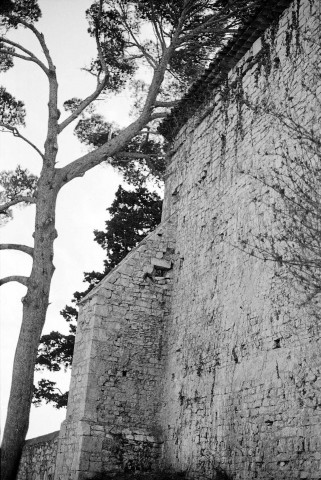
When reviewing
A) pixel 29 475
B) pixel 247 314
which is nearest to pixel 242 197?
pixel 247 314

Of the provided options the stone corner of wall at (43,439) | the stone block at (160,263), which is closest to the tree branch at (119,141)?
the stone block at (160,263)

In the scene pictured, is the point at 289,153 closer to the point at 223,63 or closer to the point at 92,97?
the point at 223,63

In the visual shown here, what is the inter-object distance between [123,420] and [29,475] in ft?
6.73

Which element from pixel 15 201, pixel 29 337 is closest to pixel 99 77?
pixel 15 201

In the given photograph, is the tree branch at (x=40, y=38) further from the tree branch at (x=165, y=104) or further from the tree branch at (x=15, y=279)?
the tree branch at (x=15, y=279)

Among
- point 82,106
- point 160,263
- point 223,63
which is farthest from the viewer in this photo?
point 82,106

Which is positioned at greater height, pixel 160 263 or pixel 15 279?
pixel 160 263

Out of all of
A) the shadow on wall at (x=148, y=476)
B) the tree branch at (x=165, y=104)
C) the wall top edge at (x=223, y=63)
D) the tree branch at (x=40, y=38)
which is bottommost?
the shadow on wall at (x=148, y=476)

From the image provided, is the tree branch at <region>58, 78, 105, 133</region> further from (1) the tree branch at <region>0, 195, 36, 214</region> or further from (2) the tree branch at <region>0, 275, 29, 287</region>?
(2) the tree branch at <region>0, 275, 29, 287</region>

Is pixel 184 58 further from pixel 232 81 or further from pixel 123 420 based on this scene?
pixel 123 420

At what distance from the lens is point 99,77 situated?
1202cm

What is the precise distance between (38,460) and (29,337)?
2.02 metres

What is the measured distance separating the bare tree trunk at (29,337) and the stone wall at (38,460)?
15cm

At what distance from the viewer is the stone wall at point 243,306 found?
5936mm
